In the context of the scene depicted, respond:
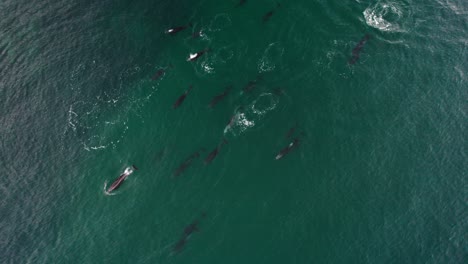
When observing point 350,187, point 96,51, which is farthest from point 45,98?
point 350,187

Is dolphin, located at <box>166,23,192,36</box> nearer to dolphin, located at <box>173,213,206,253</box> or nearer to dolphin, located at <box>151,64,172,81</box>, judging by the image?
dolphin, located at <box>151,64,172,81</box>

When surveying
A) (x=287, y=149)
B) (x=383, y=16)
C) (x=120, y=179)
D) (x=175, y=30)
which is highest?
(x=175, y=30)

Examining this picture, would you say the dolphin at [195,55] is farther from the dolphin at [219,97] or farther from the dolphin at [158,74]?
the dolphin at [219,97]

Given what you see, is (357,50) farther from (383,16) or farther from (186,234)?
(186,234)

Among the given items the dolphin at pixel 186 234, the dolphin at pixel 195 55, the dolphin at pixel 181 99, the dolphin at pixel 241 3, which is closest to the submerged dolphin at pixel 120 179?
the dolphin at pixel 181 99

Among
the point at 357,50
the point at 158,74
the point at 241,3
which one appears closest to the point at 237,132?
the point at 158,74
